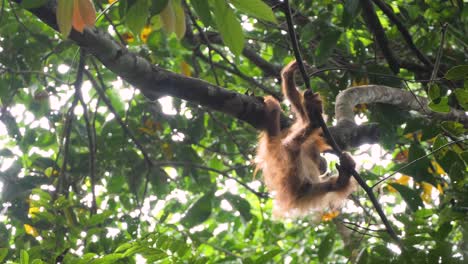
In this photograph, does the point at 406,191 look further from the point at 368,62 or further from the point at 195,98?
the point at 195,98

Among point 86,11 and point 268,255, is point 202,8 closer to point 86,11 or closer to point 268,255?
point 86,11

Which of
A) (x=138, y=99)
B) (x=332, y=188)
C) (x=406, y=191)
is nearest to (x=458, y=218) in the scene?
(x=406, y=191)

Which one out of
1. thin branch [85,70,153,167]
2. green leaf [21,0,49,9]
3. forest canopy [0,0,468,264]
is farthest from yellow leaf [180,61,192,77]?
green leaf [21,0,49,9]

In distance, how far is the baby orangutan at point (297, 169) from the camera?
299 centimetres

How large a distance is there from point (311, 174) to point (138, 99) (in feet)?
6.22

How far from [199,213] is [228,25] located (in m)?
2.65

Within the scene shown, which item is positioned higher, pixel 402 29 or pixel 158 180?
pixel 402 29

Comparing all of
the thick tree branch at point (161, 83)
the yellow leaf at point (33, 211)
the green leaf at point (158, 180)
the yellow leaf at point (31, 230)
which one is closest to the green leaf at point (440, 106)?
the thick tree branch at point (161, 83)

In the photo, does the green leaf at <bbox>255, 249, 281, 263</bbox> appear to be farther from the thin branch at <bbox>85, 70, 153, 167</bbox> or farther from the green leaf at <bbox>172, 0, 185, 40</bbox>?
the thin branch at <bbox>85, 70, 153, 167</bbox>

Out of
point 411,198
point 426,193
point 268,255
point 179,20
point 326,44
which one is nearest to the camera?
point 179,20

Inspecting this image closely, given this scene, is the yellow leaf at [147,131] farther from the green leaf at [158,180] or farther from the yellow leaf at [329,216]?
the yellow leaf at [329,216]

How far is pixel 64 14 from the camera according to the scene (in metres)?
1.39

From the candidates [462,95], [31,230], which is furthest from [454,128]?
[31,230]

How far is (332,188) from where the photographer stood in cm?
319
